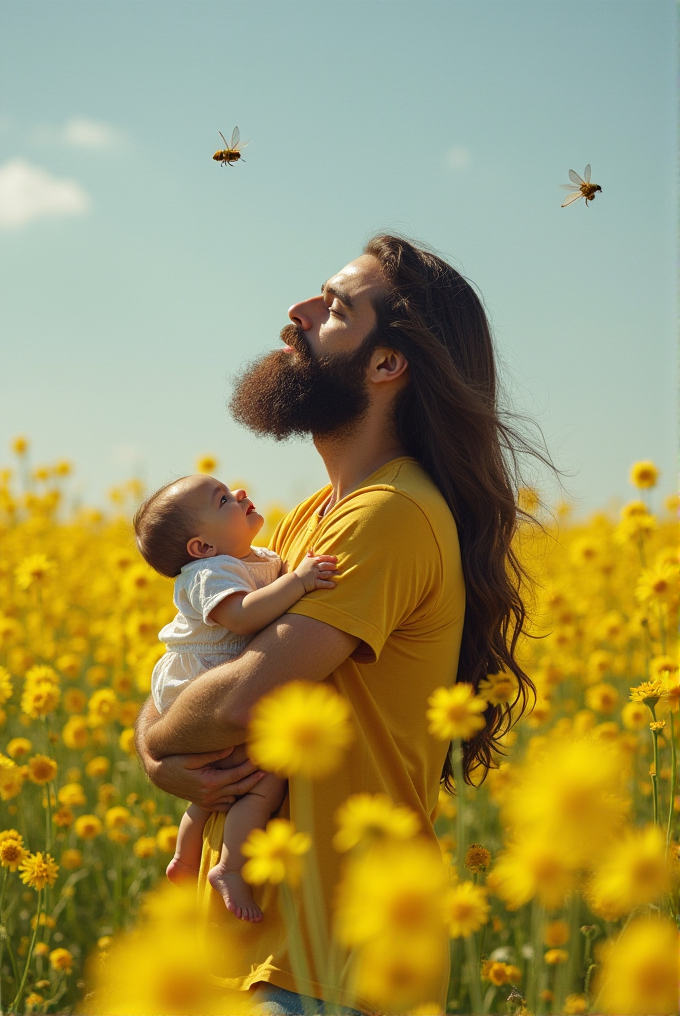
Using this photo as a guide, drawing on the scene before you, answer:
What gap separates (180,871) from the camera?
7.41 ft

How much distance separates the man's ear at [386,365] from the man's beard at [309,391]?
2 centimetres

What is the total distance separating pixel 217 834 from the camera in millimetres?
2094

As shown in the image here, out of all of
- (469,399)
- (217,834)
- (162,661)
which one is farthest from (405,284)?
(217,834)

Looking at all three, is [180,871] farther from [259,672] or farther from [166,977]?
[166,977]

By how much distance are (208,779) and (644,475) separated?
278 centimetres

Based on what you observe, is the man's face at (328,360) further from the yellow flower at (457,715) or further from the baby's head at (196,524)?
the yellow flower at (457,715)

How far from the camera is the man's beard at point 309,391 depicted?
2.52 metres

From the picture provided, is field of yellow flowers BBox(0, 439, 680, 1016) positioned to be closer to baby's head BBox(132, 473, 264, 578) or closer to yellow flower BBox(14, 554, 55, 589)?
yellow flower BBox(14, 554, 55, 589)

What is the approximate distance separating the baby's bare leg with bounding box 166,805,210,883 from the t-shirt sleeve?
0.68 metres

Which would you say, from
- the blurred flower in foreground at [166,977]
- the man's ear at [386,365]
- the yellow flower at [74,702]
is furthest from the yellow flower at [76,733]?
the blurred flower in foreground at [166,977]

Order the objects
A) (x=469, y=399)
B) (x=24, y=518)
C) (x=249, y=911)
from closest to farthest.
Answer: (x=249, y=911)
(x=469, y=399)
(x=24, y=518)

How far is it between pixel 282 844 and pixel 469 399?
1.59 meters

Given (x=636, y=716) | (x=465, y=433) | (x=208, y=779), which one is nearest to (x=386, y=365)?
(x=465, y=433)

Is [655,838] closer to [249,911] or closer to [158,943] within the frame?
[158,943]
